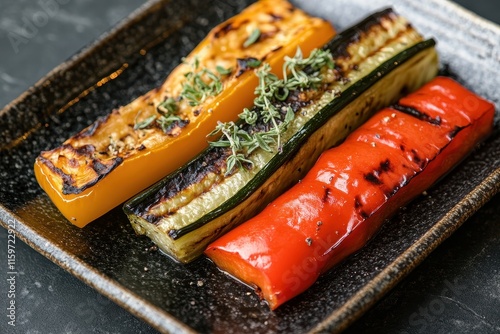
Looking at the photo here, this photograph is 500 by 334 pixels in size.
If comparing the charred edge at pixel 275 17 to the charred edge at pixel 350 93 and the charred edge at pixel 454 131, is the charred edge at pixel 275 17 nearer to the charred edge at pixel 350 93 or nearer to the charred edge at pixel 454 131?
the charred edge at pixel 350 93

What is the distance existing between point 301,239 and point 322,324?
1.65 ft

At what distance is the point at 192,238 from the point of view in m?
4.14

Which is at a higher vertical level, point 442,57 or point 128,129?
point 128,129

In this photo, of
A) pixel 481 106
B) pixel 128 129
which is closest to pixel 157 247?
pixel 128 129

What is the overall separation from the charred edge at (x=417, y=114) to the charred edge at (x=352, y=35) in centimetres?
46

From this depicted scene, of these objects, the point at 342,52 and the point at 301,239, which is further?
the point at 342,52

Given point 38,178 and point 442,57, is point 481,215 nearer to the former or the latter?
point 442,57

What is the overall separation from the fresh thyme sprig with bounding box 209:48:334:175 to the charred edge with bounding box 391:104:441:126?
0.49 metres

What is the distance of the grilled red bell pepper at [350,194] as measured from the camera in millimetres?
3947

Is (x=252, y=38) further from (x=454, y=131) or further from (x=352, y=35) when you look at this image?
(x=454, y=131)

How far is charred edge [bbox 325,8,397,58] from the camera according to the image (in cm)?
480

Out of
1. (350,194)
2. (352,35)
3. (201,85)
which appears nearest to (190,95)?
(201,85)

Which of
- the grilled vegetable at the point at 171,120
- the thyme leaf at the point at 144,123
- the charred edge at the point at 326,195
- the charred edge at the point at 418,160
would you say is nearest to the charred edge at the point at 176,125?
the grilled vegetable at the point at 171,120

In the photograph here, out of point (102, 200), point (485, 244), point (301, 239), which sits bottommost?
point (485, 244)
